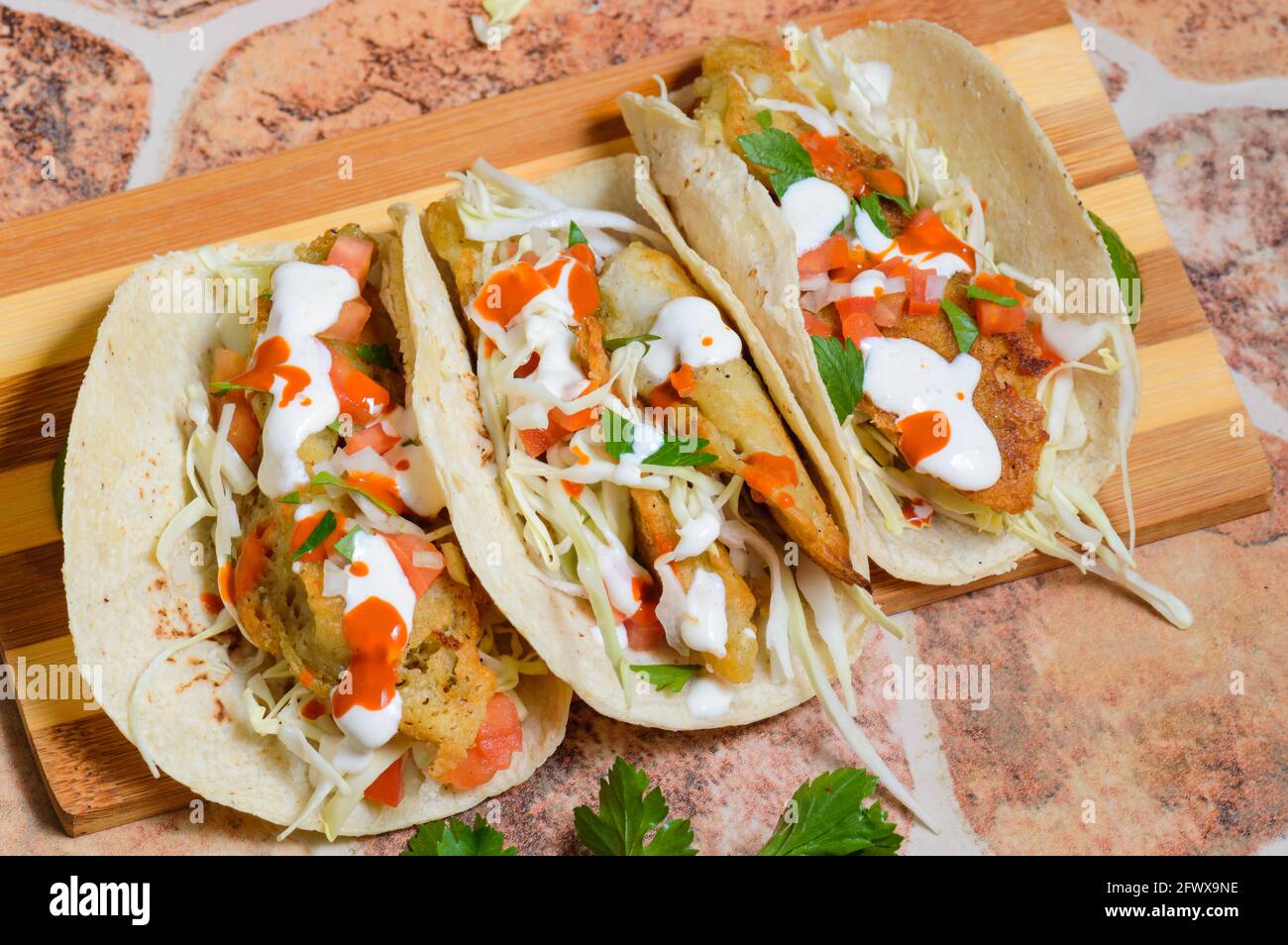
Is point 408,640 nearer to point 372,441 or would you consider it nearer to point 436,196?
point 372,441

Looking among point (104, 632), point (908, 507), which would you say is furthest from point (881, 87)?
point (104, 632)

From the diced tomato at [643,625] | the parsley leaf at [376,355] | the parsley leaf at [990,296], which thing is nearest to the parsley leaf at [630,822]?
the diced tomato at [643,625]

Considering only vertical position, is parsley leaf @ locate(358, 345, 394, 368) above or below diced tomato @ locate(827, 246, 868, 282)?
below

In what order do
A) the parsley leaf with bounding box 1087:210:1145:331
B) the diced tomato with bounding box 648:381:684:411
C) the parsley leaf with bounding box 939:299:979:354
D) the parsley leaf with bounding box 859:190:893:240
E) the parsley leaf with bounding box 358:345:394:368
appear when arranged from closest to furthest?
the diced tomato with bounding box 648:381:684:411 → the parsley leaf with bounding box 358:345:394:368 → the parsley leaf with bounding box 939:299:979:354 → the parsley leaf with bounding box 859:190:893:240 → the parsley leaf with bounding box 1087:210:1145:331

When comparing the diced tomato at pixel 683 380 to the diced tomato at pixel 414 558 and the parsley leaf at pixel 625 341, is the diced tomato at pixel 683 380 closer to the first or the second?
the parsley leaf at pixel 625 341

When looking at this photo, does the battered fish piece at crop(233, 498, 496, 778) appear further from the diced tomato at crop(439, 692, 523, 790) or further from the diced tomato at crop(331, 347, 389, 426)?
the diced tomato at crop(331, 347, 389, 426)

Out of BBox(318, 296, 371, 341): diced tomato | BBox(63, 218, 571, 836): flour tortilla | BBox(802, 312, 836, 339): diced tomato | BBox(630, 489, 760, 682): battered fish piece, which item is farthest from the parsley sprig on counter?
BBox(318, 296, 371, 341): diced tomato

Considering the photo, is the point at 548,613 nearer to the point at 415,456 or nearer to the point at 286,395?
the point at 415,456
